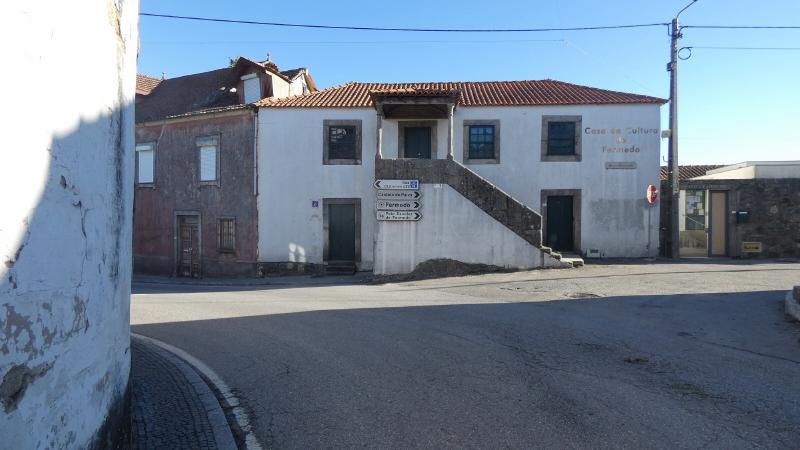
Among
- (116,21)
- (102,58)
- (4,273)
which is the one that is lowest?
(4,273)

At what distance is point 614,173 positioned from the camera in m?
18.0

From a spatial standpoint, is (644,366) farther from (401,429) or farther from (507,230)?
(507,230)

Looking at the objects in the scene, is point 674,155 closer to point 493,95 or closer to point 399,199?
point 493,95

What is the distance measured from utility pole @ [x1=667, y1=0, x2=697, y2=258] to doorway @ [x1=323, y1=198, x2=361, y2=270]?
1101 centimetres

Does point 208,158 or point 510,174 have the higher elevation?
point 208,158

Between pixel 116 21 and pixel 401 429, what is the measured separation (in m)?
3.62

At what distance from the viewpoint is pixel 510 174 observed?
60.3ft

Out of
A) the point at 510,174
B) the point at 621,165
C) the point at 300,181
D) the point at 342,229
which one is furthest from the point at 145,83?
the point at 621,165

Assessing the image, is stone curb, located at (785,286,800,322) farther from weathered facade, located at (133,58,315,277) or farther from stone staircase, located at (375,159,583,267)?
weathered facade, located at (133,58,315,277)

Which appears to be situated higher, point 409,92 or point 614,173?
point 409,92

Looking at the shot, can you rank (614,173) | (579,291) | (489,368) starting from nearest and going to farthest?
(489,368), (579,291), (614,173)

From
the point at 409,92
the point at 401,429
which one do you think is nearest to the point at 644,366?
the point at 401,429

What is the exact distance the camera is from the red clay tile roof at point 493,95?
18281mm

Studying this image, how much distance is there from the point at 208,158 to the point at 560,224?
44.5 ft
